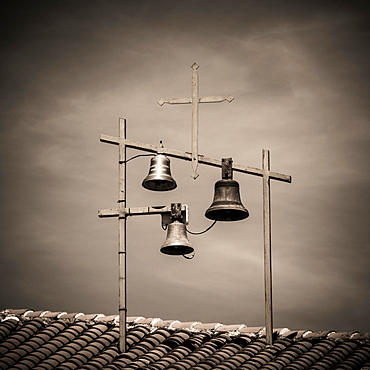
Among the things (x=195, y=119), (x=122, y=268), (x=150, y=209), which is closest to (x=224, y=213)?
(x=150, y=209)

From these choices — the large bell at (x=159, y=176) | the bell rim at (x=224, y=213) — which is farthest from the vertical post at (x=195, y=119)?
the bell rim at (x=224, y=213)

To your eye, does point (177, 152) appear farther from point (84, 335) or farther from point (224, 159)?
point (84, 335)

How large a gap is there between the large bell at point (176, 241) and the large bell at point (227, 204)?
2.08 ft

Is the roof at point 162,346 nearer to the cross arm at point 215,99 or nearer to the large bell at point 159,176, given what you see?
the large bell at point 159,176

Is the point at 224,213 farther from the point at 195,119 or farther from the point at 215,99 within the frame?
the point at 215,99

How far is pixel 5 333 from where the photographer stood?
23781 millimetres

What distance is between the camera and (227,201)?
912 inches

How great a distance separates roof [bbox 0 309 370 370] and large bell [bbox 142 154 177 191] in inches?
95.0

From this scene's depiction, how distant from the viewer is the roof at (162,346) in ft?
74.7

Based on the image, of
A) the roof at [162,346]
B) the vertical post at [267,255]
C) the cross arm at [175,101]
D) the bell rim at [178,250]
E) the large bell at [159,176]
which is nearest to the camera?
the roof at [162,346]

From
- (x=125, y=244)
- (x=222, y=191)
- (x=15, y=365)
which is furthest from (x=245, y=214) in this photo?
(x=15, y=365)

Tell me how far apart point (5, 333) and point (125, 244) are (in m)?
2.54

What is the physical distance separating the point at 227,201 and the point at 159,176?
1198 millimetres

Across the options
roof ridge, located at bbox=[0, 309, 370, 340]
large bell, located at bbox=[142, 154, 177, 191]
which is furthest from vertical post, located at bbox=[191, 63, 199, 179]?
roof ridge, located at bbox=[0, 309, 370, 340]
